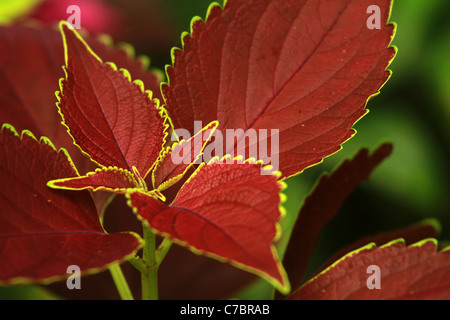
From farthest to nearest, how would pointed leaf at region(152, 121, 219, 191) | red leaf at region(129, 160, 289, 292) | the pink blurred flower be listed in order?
1. the pink blurred flower
2. pointed leaf at region(152, 121, 219, 191)
3. red leaf at region(129, 160, 289, 292)

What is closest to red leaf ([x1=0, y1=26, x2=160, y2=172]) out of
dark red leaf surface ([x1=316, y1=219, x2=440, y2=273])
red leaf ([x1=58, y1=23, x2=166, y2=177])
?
red leaf ([x1=58, y1=23, x2=166, y2=177])

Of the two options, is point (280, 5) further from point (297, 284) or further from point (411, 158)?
point (411, 158)

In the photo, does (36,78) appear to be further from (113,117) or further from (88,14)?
(88,14)

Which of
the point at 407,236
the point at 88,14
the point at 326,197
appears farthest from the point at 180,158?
the point at 88,14

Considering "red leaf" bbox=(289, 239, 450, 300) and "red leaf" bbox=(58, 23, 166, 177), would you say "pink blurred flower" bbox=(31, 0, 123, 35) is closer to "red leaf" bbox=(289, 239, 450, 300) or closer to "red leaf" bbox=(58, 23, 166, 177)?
"red leaf" bbox=(58, 23, 166, 177)

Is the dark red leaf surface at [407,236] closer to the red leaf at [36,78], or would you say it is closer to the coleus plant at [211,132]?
the coleus plant at [211,132]

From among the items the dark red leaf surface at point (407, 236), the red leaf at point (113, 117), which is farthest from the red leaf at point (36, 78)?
the dark red leaf surface at point (407, 236)
